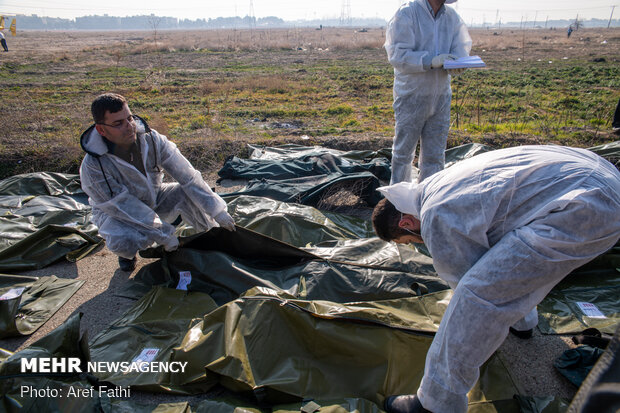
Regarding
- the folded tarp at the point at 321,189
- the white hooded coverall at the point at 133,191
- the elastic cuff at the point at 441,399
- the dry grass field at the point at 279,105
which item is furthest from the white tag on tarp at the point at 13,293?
the dry grass field at the point at 279,105

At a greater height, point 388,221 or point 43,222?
point 388,221

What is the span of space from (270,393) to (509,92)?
1287 centimetres

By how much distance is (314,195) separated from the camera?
389 cm

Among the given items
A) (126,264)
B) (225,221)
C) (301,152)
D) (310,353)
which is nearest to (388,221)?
(310,353)

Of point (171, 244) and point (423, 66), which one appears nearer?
point (171, 244)

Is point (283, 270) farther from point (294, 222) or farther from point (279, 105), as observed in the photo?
point (279, 105)

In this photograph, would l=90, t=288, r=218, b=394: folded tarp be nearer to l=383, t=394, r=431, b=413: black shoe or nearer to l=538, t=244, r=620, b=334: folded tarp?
l=383, t=394, r=431, b=413: black shoe

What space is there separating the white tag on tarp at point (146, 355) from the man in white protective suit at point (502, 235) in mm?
1467

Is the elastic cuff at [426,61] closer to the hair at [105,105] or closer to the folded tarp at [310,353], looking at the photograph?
the folded tarp at [310,353]

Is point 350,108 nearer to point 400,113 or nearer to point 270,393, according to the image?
point 400,113

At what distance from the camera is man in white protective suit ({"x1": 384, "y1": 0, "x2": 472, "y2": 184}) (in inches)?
130

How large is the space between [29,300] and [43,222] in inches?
52.9

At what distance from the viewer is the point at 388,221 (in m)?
1.90

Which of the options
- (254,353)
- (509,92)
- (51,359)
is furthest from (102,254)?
(509,92)
